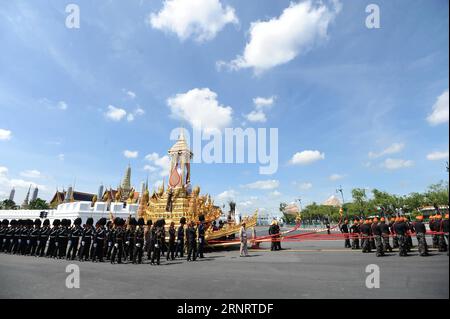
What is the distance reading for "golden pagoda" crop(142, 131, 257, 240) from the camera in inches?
602

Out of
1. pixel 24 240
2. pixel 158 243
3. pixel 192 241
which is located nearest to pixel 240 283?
pixel 158 243

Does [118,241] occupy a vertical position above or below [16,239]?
above

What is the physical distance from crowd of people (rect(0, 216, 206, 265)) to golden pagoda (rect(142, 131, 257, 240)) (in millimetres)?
1694

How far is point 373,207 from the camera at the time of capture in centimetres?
6269

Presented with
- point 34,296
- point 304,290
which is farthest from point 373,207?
point 34,296

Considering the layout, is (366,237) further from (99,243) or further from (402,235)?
(99,243)

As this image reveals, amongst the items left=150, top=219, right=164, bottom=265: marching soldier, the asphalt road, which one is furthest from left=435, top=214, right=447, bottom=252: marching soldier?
left=150, top=219, right=164, bottom=265: marching soldier

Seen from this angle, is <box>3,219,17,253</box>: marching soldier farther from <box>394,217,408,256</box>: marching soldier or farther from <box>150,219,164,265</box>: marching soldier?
<box>394,217,408,256</box>: marching soldier

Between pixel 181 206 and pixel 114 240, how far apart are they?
506cm

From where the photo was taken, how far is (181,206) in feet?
51.0

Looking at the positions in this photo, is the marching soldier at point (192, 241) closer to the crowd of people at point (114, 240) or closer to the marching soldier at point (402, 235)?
Result: the crowd of people at point (114, 240)

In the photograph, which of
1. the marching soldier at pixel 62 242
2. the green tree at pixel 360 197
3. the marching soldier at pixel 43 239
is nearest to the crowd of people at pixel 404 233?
Answer: the marching soldier at pixel 62 242

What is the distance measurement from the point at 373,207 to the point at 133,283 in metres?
71.3
